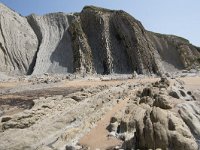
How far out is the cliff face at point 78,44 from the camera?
56.0 meters

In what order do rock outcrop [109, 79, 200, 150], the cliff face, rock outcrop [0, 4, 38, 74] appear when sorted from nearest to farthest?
rock outcrop [109, 79, 200, 150] < rock outcrop [0, 4, 38, 74] < the cliff face

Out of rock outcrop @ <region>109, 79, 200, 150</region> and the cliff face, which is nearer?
rock outcrop @ <region>109, 79, 200, 150</region>

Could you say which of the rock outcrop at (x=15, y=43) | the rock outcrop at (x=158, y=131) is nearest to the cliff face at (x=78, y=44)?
the rock outcrop at (x=15, y=43)

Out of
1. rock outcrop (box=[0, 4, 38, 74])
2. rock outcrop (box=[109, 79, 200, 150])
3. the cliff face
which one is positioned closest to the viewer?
rock outcrop (box=[109, 79, 200, 150])

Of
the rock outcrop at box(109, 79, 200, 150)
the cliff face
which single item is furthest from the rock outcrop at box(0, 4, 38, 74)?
the rock outcrop at box(109, 79, 200, 150)

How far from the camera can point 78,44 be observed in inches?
2313

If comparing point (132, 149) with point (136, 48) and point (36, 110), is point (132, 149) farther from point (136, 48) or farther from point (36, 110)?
point (136, 48)

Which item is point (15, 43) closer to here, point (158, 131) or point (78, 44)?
point (78, 44)

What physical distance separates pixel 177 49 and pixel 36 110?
54.3 metres

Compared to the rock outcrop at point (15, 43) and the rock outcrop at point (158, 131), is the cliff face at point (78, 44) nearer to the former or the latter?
the rock outcrop at point (15, 43)

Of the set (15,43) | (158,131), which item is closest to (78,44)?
(15,43)

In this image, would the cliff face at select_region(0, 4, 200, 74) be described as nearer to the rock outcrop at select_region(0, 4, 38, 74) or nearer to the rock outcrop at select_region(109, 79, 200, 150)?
the rock outcrop at select_region(0, 4, 38, 74)

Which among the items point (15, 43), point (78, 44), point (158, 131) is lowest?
point (158, 131)

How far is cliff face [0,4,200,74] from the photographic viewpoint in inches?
2206
